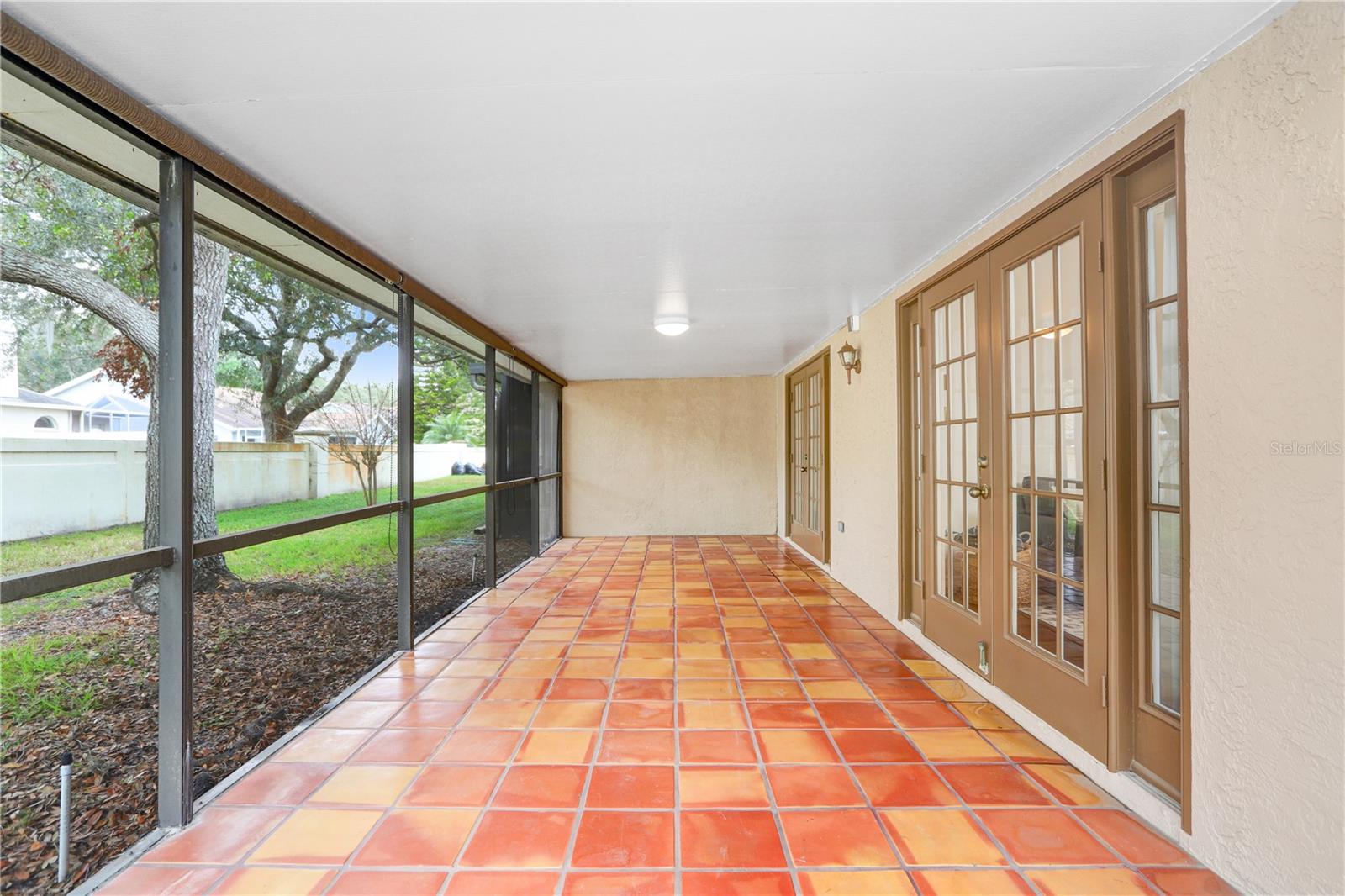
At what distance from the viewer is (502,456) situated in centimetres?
604

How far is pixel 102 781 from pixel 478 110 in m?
3.36

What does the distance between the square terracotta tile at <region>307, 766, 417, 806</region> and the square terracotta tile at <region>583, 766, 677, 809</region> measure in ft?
2.23

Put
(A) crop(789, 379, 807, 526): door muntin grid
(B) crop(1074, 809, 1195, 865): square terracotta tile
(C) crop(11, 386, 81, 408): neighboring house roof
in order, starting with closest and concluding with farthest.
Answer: (B) crop(1074, 809, 1195, 865): square terracotta tile < (C) crop(11, 386, 81, 408): neighboring house roof < (A) crop(789, 379, 807, 526): door muntin grid

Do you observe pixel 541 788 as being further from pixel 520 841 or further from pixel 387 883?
pixel 387 883

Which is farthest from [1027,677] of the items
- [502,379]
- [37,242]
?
[502,379]

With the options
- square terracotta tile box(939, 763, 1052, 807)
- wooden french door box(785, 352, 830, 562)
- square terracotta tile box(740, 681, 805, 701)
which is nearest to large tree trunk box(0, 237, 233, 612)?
square terracotta tile box(740, 681, 805, 701)

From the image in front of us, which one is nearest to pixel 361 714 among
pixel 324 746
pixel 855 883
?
pixel 324 746

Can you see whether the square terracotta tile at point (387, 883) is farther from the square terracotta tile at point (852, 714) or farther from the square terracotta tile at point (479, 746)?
the square terracotta tile at point (852, 714)

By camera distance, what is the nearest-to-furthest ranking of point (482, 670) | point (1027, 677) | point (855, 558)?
point (1027, 677), point (482, 670), point (855, 558)

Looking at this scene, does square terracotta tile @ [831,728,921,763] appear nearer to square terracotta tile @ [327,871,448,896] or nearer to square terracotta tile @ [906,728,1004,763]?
square terracotta tile @ [906,728,1004,763]

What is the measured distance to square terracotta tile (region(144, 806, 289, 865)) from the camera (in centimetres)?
157

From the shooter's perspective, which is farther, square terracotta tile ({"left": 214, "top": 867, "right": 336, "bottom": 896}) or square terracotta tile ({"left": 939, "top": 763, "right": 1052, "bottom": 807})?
square terracotta tile ({"left": 939, "top": 763, "right": 1052, "bottom": 807})

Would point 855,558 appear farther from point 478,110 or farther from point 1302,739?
point 478,110

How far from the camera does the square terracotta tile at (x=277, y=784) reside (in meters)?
Result: 1.84
